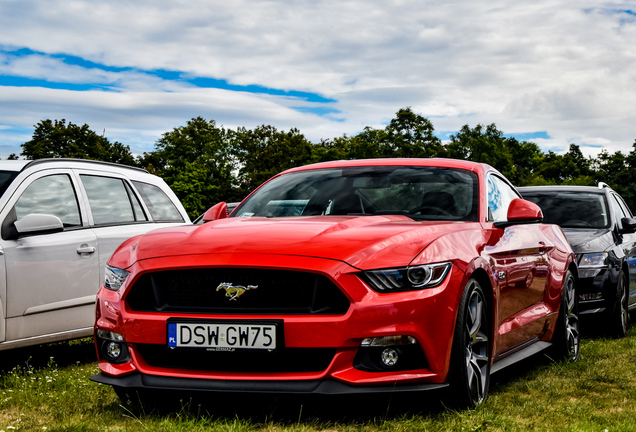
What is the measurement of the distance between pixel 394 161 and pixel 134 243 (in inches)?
86.3

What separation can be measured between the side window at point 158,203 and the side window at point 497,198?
3.70 metres

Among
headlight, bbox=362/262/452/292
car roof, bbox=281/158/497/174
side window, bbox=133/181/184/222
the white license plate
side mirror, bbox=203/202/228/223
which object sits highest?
car roof, bbox=281/158/497/174

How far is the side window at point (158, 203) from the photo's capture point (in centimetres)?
856

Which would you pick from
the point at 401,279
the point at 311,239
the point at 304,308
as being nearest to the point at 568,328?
the point at 401,279

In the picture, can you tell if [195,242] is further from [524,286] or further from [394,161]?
[524,286]

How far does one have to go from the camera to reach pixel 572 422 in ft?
15.4

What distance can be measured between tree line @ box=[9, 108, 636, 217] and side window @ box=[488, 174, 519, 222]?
66873 millimetres

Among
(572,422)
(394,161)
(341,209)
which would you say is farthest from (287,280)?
(394,161)

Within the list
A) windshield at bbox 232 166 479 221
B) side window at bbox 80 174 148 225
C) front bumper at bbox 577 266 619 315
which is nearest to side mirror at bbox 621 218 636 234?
front bumper at bbox 577 266 619 315

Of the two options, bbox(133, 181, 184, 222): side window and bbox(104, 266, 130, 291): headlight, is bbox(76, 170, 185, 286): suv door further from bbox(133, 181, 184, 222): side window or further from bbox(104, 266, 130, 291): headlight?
bbox(104, 266, 130, 291): headlight

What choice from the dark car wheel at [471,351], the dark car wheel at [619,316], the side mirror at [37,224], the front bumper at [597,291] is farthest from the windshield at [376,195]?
the dark car wheel at [619,316]

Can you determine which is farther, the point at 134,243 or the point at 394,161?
the point at 394,161

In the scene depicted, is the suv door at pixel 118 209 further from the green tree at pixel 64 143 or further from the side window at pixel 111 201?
the green tree at pixel 64 143

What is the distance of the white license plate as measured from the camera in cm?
412
